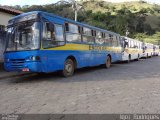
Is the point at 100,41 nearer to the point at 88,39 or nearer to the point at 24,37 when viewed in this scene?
the point at 88,39

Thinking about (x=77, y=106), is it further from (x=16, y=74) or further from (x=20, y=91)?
(x=16, y=74)

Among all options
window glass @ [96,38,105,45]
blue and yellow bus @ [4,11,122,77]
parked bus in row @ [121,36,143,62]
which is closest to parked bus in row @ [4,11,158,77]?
blue and yellow bus @ [4,11,122,77]

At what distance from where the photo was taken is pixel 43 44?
10758mm

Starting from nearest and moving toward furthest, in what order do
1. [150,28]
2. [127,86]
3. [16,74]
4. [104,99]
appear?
[104,99] → [127,86] → [16,74] → [150,28]

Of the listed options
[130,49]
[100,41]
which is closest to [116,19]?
[130,49]

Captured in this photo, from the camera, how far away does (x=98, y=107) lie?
6.49 metres

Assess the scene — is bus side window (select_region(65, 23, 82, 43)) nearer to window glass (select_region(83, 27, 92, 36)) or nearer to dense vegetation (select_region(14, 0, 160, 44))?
window glass (select_region(83, 27, 92, 36))

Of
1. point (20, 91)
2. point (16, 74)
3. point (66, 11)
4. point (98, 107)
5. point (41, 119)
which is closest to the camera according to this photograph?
point (41, 119)

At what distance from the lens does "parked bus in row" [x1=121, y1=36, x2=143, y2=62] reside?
24.1 metres

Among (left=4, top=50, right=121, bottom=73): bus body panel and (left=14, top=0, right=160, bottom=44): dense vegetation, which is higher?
(left=14, top=0, right=160, bottom=44): dense vegetation

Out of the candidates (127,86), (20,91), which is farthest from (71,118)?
(127,86)

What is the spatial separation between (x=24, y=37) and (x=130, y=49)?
17393 mm

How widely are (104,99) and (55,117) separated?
84.0 inches

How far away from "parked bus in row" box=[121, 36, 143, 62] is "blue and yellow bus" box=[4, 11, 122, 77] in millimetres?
10786
